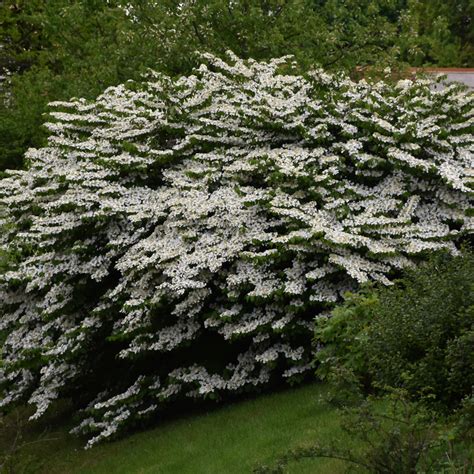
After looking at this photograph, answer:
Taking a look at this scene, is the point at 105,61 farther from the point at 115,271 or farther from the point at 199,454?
the point at 199,454

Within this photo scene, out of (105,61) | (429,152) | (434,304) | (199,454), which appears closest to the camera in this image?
(434,304)

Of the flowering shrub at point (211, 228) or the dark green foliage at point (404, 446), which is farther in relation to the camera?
the flowering shrub at point (211, 228)

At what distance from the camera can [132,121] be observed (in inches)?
407

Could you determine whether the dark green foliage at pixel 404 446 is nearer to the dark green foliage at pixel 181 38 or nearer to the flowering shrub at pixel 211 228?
the flowering shrub at pixel 211 228

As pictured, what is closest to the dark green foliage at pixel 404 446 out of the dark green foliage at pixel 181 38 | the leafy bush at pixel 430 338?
the leafy bush at pixel 430 338

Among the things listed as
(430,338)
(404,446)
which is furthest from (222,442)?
(404,446)

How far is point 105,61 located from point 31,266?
7081 mm

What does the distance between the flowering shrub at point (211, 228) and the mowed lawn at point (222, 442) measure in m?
0.25

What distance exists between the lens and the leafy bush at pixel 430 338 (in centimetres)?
544

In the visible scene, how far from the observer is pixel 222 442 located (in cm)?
763

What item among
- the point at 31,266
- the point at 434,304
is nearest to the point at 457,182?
the point at 434,304

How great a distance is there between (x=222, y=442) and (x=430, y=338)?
2.64 meters

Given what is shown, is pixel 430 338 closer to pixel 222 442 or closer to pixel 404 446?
pixel 404 446

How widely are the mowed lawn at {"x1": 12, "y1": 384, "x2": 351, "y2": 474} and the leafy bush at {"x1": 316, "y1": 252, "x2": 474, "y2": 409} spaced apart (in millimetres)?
759
